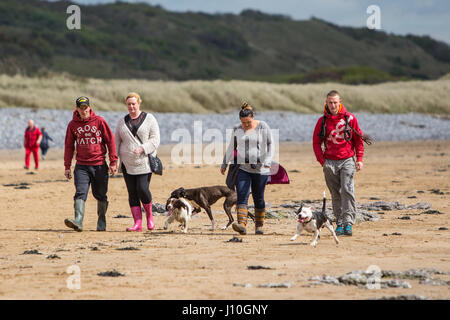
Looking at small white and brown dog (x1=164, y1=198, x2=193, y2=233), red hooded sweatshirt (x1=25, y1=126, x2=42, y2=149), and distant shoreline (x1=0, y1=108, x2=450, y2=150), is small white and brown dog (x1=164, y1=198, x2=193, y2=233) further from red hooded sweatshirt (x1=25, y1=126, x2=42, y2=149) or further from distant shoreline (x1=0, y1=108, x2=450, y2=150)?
distant shoreline (x1=0, y1=108, x2=450, y2=150)

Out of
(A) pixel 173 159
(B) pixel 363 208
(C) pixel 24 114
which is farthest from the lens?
(C) pixel 24 114

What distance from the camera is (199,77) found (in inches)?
3529

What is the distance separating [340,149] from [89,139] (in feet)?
11.9

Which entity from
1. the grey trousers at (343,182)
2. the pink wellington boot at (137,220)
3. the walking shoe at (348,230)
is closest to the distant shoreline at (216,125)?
the pink wellington boot at (137,220)

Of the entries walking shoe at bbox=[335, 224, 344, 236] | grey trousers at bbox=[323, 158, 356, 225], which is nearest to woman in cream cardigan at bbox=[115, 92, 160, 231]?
grey trousers at bbox=[323, 158, 356, 225]

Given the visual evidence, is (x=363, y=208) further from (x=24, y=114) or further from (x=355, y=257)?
(x=24, y=114)

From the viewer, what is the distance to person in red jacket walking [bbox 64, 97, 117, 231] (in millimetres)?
11875

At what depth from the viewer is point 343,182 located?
36.7ft

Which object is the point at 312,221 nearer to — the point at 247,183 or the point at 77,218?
the point at 247,183

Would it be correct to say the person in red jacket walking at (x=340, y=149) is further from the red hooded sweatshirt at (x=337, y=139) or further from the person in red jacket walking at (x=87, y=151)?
the person in red jacket walking at (x=87, y=151)

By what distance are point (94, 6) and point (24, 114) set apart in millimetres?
83803

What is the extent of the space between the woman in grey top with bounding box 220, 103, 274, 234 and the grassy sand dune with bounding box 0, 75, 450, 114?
29628 millimetres

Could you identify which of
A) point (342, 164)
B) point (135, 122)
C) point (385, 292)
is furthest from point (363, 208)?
point (385, 292)

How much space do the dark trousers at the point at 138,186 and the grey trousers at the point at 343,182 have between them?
262cm
